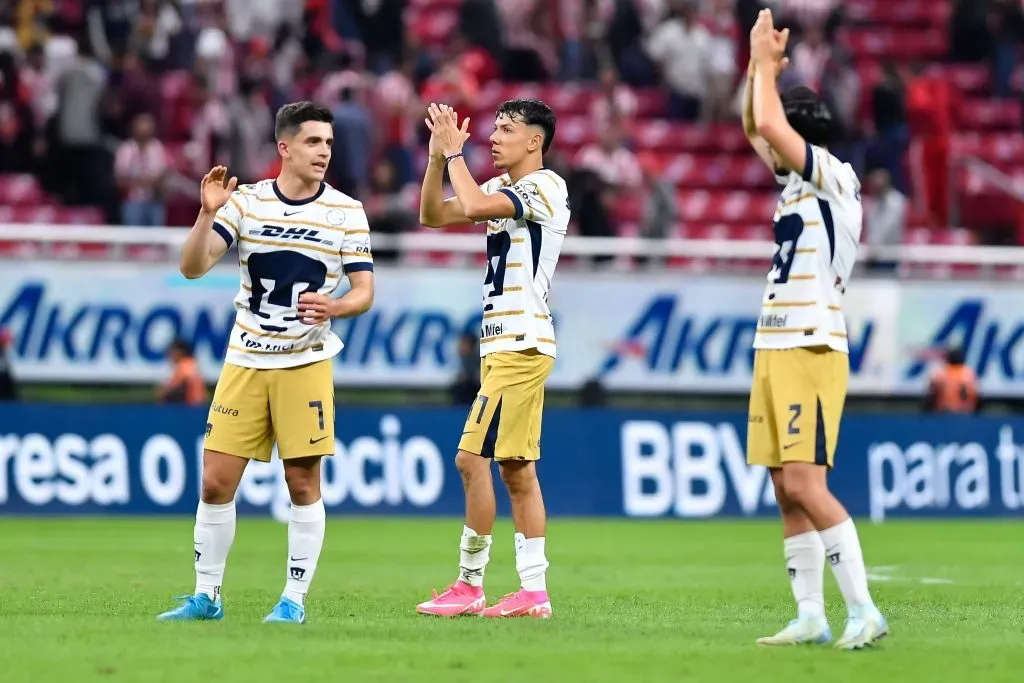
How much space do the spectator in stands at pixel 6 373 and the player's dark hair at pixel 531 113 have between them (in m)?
11.6

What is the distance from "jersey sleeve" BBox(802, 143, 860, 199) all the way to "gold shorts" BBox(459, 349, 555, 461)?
2.02 m

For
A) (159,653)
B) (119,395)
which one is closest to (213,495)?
(159,653)

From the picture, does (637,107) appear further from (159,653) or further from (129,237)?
(159,653)

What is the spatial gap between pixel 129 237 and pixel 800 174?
13.2m

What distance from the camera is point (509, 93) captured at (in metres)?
24.4

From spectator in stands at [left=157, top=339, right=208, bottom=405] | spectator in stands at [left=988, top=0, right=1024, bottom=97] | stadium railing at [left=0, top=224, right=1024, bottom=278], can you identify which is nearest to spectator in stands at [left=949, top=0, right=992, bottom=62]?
spectator in stands at [left=988, top=0, right=1024, bottom=97]

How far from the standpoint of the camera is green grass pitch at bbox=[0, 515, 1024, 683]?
7.25m

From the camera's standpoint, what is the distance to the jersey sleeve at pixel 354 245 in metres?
8.78

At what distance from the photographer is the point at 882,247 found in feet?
69.6

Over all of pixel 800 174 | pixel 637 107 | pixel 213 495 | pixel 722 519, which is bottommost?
pixel 722 519

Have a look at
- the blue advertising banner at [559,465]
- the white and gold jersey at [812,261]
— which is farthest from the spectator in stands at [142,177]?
the white and gold jersey at [812,261]

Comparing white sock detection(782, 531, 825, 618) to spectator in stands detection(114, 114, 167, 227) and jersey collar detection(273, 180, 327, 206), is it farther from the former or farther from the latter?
spectator in stands detection(114, 114, 167, 227)

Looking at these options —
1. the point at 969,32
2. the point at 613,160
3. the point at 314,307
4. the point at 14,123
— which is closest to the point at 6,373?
the point at 14,123

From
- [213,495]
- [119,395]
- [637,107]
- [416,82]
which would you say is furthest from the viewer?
[637,107]
